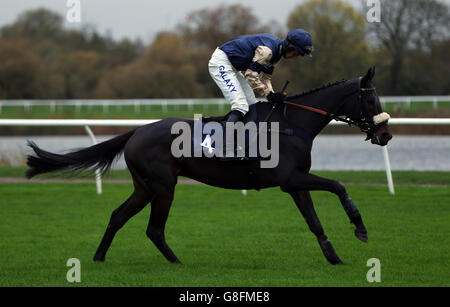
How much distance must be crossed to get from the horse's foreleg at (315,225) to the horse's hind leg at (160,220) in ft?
3.40

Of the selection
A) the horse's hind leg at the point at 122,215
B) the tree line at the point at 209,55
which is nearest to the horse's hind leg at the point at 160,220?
the horse's hind leg at the point at 122,215

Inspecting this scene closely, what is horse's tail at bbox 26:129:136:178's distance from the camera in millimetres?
6051

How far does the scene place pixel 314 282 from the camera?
4711 mm

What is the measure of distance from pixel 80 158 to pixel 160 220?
0.97 metres

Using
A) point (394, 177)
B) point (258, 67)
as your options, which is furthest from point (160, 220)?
point (394, 177)

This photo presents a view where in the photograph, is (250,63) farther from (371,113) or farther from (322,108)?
(371,113)

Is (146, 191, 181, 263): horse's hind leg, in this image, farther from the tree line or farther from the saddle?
the tree line

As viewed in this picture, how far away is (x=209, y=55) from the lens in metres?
26.1

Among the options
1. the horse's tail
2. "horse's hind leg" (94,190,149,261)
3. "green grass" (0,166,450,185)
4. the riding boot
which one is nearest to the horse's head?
the riding boot

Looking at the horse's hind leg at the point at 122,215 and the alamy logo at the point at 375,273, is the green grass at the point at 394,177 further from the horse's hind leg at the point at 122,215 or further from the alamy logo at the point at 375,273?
the alamy logo at the point at 375,273

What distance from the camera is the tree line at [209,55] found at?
18.3m
